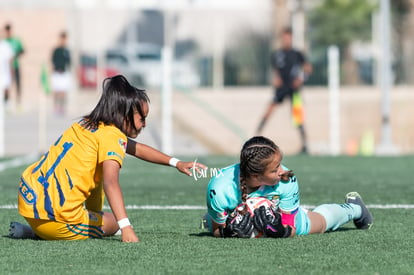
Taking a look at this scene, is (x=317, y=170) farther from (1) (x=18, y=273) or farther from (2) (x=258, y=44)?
(2) (x=258, y=44)

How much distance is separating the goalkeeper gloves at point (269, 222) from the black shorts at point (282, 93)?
11849 mm

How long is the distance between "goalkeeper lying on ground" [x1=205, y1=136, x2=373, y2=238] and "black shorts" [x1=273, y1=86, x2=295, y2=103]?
11.7 meters

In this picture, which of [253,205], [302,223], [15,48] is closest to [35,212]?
[253,205]

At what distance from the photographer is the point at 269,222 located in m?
6.60

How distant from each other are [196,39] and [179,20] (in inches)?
166

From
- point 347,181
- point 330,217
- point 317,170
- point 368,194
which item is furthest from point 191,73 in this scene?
point 330,217

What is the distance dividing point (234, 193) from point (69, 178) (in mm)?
1068

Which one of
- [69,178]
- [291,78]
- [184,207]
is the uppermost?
[69,178]

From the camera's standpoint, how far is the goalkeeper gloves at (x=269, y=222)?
6.59m

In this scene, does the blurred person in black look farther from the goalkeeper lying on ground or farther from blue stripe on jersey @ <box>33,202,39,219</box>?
blue stripe on jersey @ <box>33,202,39,219</box>

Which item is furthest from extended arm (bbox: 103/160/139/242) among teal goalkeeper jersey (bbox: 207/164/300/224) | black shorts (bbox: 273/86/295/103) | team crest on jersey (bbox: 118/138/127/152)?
black shorts (bbox: 273/86/295/103)

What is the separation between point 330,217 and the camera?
23.4 ft

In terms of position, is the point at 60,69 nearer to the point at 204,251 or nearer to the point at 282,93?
the point at 282,93

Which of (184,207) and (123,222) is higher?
(123,222)
